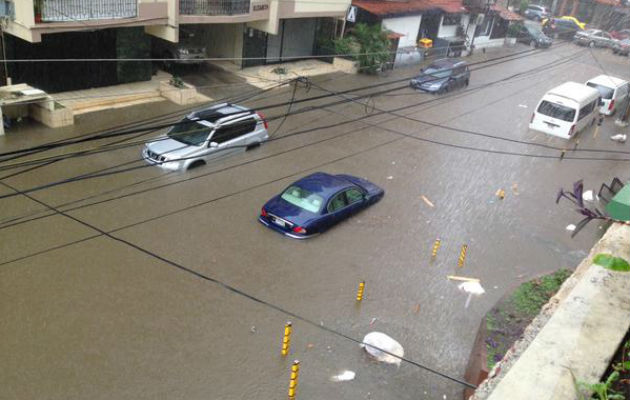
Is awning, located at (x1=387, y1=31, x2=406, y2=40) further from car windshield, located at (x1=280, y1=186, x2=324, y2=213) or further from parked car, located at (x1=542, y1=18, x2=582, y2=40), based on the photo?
parked car, located at (x1=542, y1=18, x2=582, y2=40)

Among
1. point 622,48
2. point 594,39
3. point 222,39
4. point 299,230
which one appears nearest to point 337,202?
point 299,230

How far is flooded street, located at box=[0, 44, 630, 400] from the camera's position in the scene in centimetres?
965

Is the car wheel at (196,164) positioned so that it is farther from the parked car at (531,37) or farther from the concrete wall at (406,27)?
the parked car at (531,37)

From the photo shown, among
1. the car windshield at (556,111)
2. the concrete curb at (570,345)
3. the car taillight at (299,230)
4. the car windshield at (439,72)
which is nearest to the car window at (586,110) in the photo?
the car windshield at (556,111)

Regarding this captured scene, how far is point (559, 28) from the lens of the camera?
51.2m

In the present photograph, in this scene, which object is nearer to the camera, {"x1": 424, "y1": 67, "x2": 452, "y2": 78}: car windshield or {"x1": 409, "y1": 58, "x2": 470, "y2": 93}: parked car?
{"x1": 409, "y1": 58, "x2": 470, "y2": 93}: parked car

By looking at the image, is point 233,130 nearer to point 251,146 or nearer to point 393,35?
point 251,146

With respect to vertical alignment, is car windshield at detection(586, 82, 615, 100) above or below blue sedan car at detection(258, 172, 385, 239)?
above

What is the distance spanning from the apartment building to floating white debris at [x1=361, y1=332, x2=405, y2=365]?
11544mm

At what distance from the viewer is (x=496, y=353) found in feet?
31.5

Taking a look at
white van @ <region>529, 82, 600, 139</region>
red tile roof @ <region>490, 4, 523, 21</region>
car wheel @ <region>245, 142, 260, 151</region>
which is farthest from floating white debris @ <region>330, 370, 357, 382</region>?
red tile roof @ <region>490, 4, 523, 21</region>

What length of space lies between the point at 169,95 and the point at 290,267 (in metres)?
11.3

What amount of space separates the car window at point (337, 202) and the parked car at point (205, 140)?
9.98ft

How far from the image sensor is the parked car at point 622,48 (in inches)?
1856
